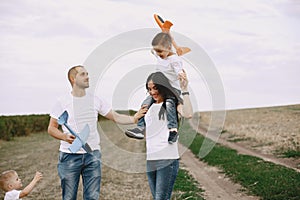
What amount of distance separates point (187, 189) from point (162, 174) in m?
6.49

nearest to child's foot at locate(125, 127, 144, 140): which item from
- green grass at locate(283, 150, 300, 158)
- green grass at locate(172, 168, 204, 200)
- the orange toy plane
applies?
the orange toy plane

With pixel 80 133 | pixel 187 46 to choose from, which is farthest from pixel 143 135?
pixel 187 46

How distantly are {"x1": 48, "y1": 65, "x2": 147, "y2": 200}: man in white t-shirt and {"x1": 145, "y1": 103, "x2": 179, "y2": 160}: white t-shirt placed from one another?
0.32 metres

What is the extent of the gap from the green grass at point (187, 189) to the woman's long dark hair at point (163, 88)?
5.67 metres

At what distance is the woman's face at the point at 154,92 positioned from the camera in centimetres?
489

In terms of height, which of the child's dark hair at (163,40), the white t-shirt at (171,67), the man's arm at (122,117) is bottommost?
the man's arm at (122,117)

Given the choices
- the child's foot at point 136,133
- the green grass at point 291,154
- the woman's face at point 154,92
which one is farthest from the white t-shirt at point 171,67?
A: the green grass at point 291,154

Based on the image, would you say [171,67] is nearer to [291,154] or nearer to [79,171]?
[79,171]

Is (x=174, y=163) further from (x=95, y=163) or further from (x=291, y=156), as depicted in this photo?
(x=291, y=156)

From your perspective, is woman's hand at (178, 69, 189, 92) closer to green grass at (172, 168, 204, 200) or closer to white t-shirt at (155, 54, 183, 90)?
white t-shirt at (155, 54, 183, 90)

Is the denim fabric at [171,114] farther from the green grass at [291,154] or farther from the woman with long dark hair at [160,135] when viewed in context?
the green grass at [291,154]

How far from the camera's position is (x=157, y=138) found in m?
4.93

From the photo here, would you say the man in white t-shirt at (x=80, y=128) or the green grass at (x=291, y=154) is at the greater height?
the man in white t-shirt at (x=80, y=128)

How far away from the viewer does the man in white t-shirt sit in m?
5.38
